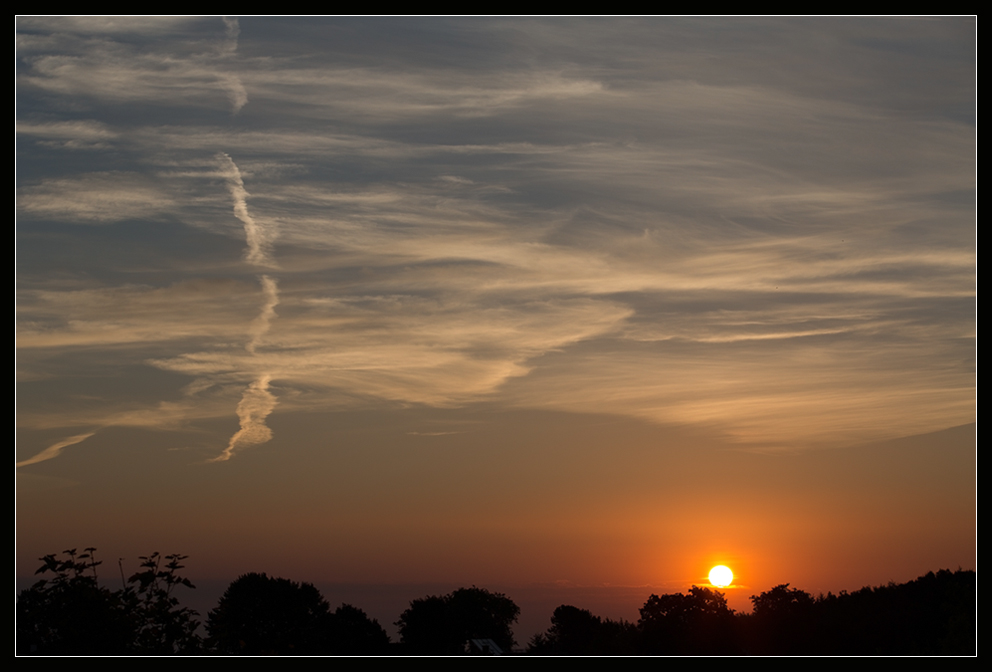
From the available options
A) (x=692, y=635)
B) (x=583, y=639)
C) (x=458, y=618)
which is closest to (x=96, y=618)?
(x=692, y=635)

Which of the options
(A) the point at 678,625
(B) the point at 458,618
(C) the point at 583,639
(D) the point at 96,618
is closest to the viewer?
(D) the point at 96,618

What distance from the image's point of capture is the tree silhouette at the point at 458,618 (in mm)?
102250

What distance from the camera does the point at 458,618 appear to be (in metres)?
104

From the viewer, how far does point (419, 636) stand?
103375mm

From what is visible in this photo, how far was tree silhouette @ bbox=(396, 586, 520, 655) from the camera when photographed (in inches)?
4026

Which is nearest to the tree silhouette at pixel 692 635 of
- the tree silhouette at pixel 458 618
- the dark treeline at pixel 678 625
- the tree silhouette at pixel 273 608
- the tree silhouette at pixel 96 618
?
the dark treeline at pixel 678 625

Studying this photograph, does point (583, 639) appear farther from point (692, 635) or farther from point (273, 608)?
point (273, 608)

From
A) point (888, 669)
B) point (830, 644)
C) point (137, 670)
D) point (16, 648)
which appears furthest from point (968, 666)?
point (16, 648)

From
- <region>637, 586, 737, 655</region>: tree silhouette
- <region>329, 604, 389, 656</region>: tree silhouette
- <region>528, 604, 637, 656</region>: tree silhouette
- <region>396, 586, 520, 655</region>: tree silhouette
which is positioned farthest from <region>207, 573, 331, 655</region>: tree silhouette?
<region>637, 586, 737, 655</region>: tree silhouette

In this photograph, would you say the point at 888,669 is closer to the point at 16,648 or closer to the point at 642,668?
the point at 642,668

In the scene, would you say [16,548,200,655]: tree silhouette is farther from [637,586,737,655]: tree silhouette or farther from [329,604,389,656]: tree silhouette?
[329,604,389,656]: tree silhouette

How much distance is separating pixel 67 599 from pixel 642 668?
53.6 feet

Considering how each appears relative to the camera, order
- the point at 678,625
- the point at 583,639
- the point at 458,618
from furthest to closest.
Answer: the point at 458,618
the point at 583,639
the point at 678,625
